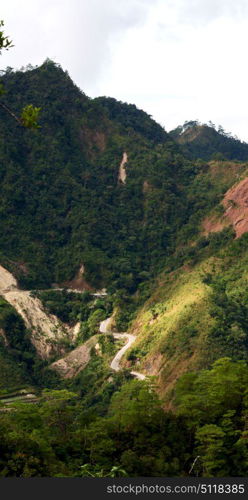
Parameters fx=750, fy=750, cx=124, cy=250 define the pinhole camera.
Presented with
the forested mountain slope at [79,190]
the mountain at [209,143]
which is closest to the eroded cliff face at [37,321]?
the forested mountain slope at [79,190]

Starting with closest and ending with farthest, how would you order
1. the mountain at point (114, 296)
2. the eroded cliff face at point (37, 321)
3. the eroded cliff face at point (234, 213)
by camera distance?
the mountain at point (114, 296) < the eroded cliff face at point (37, 321) < the eroded cliff face at point (234, 213)

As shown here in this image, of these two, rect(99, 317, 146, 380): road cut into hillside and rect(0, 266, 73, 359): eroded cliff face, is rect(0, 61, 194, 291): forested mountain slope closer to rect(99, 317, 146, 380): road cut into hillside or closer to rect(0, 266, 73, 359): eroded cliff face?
rect(0, 266, 73, 359): eroded cliff face

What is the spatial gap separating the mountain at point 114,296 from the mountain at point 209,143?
67.1 feet

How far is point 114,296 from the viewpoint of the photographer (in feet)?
278

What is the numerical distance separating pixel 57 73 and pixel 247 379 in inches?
3612

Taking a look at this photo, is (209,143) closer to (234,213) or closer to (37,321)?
(234,213)

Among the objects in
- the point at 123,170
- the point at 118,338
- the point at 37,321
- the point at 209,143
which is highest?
the point at 209,143

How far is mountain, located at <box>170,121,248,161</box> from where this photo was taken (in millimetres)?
148500

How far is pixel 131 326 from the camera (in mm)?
76688

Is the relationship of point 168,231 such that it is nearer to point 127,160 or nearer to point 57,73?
point 127,160

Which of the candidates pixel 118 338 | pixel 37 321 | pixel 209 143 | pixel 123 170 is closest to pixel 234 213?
pixel 118 338

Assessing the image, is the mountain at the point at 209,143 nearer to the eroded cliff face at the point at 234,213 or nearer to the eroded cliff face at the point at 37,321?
the eroded cliff face at the point at 234,213

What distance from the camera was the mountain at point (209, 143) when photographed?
148500mm

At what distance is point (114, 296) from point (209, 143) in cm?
7477
